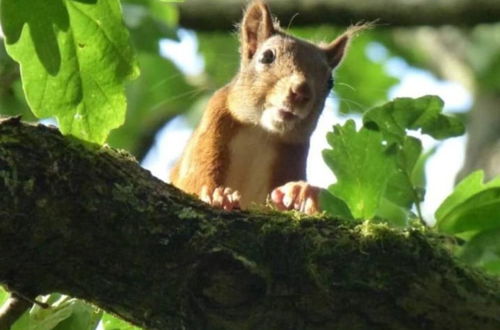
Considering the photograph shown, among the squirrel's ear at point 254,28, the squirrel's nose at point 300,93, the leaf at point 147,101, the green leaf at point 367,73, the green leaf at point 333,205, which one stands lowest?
the green leaf at point 333,205

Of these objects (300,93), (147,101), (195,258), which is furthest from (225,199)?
(147,101)

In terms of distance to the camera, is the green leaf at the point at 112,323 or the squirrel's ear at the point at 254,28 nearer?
the green leaf at the point at 112,323

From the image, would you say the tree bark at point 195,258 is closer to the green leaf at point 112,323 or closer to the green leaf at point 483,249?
the green leaf at point 483,249

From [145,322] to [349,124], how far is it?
130 cm

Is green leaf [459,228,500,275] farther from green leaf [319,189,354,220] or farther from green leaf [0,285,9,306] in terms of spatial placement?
green leaf [0,285,9,306]

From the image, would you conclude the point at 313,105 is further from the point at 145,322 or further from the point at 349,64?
the point at 349,64

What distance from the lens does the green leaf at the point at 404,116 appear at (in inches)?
171

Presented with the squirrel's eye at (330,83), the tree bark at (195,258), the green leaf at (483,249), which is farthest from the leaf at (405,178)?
the squirrel's eye at (330,83)

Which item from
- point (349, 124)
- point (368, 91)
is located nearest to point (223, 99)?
point (349, 124)

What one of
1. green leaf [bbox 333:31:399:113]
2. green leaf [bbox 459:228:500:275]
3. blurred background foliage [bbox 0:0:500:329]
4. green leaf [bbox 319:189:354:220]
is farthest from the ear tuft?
green leaf [bbox 333:31:399:113]

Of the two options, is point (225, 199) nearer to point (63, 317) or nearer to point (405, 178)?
point (405, 178)

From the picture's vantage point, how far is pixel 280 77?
6.02 meters

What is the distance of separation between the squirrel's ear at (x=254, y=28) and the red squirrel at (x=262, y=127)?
185 mm

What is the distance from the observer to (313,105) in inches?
232
